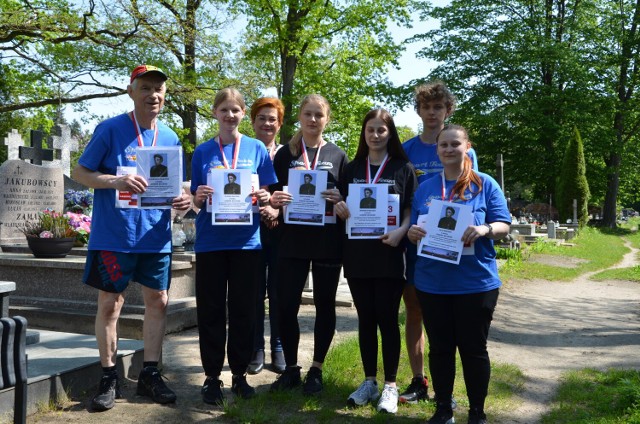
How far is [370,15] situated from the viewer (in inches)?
954

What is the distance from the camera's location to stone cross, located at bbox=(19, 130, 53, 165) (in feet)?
33.0

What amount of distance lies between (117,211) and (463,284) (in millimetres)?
2231

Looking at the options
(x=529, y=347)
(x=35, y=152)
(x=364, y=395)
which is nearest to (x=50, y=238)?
(x=35, y=152)

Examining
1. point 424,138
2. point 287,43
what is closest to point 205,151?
point 424,138

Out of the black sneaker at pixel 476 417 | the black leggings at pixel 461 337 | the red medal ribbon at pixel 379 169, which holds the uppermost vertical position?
the red medal ribbon at pixel 379 169

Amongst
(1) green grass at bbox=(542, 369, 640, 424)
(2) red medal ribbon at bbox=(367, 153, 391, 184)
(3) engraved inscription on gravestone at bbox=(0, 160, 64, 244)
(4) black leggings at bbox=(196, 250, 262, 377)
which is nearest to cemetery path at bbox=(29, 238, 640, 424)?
(1) green grass at bbox=(542, 369, 640, 424)

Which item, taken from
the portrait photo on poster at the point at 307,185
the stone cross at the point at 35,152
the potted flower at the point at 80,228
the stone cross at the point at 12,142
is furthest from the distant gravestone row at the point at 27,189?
the portrait photo on poster at the point at 307,185

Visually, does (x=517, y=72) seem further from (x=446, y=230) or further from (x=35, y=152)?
(x=446, y=230)

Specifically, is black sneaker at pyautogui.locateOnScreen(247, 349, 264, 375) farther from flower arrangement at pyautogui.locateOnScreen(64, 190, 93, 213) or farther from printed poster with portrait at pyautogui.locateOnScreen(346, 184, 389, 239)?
flower arrangement at pyautogui.locateOnScreen(64, 190, 93, 213)

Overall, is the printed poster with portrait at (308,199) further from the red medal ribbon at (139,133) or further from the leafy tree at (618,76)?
the leafy tree at (618,76)

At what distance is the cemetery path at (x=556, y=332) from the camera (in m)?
5.12

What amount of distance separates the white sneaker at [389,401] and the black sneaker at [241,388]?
0.90 metres

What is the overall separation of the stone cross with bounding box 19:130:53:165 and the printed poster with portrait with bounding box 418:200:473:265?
874 centimetres

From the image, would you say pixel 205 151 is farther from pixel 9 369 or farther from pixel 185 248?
pixel 185 248
